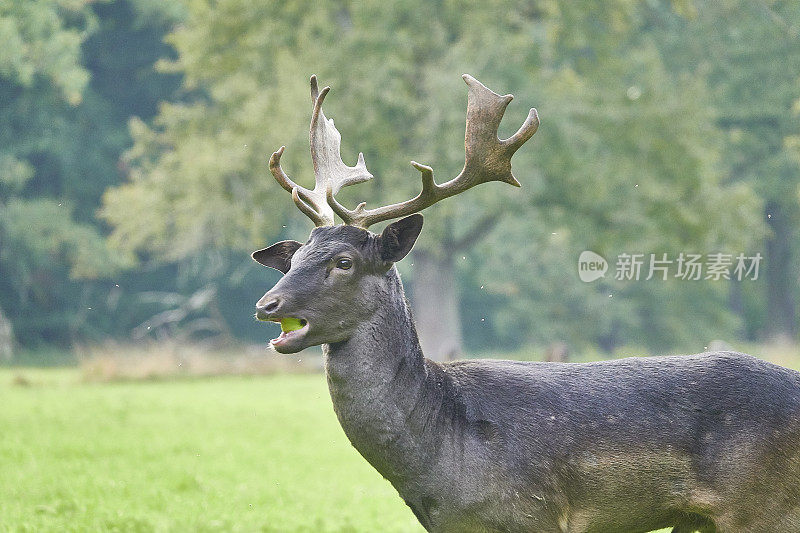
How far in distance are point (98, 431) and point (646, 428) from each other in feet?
28.4

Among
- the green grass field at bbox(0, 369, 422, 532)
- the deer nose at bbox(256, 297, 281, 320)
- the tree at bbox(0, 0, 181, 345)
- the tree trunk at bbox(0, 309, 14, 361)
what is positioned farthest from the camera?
the tree trunk at bbox(0, 309, 14, 361)

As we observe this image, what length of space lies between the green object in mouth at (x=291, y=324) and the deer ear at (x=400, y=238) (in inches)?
17.7

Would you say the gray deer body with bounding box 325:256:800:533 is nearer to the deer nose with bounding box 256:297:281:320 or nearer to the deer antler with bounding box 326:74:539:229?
the deer nose with bounding box 256:297:281:320

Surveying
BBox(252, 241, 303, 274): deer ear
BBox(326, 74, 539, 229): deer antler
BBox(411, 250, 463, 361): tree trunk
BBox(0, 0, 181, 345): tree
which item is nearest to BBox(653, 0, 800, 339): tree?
BBox(411, 250, 463, 361): tree trunk

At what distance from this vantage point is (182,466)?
9578 mm

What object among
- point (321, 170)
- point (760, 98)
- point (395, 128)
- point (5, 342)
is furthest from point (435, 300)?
point (321, 170)

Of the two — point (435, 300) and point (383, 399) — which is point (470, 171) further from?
point (435, 300)

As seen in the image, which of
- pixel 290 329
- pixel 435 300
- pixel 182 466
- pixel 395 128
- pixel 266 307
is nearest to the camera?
pixel 266 307

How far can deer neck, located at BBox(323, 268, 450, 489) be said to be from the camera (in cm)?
424

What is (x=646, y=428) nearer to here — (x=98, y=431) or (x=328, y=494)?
(x=328, y=494)

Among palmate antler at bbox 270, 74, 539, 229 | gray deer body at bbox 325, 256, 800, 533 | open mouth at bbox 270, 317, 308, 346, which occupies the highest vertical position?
palmate antler at bbox 270, 74, 539, 229

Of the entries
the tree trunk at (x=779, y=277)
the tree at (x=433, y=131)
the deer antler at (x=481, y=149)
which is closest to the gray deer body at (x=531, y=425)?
the deer antler at (x=481, y=149)

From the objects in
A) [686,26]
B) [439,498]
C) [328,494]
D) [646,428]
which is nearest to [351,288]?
[439,498]

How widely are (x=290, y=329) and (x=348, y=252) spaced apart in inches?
15.6
